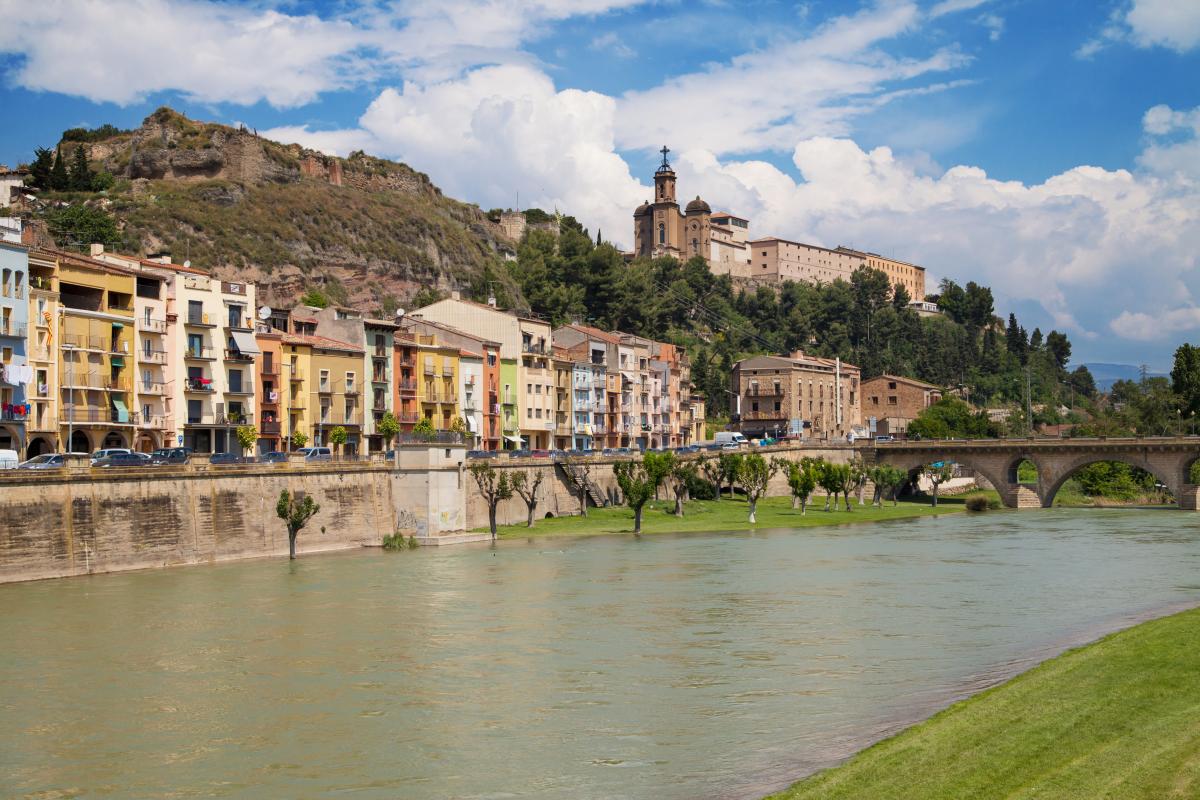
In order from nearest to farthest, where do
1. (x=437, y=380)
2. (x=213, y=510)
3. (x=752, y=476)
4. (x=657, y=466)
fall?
1. (x=213, y=510)
2. (x=657, y=466)
3. (x=437, y=380)
4. (x=752, y=476)

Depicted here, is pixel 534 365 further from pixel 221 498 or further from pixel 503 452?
pixel 221 498

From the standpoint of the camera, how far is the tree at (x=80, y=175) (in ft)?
423

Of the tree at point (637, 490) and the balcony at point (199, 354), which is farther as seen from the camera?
the tree at point (637, 490)

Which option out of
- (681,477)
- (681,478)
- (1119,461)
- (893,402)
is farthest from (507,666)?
(893,402)

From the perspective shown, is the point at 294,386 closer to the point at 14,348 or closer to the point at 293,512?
the point at 293,512

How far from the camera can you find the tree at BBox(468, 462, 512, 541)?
7562 centimetres

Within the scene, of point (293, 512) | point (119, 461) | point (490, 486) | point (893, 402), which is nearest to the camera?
point (119, 461)

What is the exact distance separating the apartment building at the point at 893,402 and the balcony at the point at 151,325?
118378 millimetres

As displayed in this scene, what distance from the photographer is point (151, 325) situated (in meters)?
69.4

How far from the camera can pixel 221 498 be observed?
59.6m

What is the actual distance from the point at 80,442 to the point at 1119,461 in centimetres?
Answer: 9012

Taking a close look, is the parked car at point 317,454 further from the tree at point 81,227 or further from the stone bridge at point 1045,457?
the stone bridge at point 1045,457

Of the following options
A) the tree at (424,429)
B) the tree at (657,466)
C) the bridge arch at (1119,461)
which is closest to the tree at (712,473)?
the tree at (657,466)

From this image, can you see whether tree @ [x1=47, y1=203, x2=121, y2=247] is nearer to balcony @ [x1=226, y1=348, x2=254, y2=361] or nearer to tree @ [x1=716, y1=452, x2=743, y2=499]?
balcony @ [x1=226, y1=348, x2=254, y2=361]
